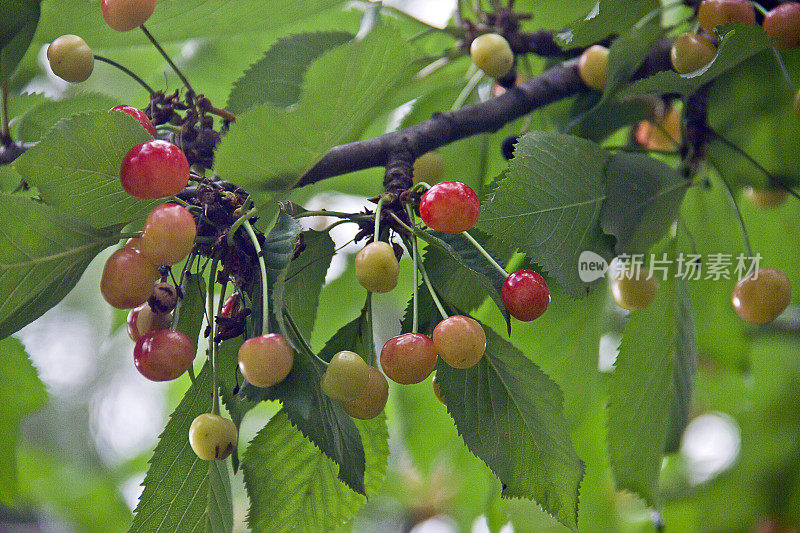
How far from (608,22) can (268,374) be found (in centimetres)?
65

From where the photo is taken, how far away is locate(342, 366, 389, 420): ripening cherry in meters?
0.62

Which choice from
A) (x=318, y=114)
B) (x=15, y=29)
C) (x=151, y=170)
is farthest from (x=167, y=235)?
(x=15, y=29)

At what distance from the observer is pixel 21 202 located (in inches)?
22.0

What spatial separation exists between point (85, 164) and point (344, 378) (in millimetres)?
301

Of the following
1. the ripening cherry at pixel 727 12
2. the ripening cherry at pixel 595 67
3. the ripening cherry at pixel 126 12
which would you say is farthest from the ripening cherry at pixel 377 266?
the ripening cherry at pixel 727 12

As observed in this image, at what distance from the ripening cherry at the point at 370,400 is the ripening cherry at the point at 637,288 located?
1.53ft

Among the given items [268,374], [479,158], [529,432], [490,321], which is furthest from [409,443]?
[268,374]

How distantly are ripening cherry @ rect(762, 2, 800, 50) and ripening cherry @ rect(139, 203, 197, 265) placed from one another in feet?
2.78

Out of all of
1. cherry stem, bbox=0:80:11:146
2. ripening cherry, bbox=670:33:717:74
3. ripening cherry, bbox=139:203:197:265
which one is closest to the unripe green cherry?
ripening cherry, bbox=670:33:717:74

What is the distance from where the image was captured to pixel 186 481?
706 mm

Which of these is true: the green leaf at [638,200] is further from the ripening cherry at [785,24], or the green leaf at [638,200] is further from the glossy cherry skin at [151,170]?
the glossy cherry skin at [151,170]

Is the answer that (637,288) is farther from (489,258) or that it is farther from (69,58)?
(69,58)

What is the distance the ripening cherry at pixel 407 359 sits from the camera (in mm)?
603

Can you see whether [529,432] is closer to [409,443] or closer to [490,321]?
[490,321]
